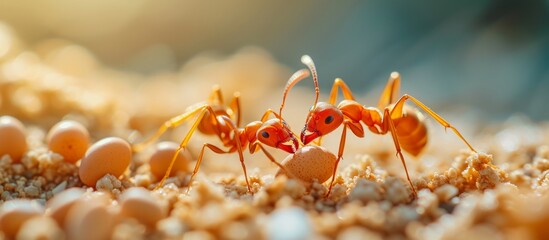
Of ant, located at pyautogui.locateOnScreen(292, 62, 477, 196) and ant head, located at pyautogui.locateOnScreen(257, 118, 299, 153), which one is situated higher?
ant, located at pyautogui.locateOnScreen(292, 62, 477, 196)

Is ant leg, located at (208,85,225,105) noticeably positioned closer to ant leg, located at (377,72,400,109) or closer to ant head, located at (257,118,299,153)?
ant head, located at (257,118,299,153)

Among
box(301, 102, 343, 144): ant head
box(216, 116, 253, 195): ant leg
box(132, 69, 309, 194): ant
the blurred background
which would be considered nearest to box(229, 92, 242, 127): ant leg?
box(132, 69, 309, 194): ant

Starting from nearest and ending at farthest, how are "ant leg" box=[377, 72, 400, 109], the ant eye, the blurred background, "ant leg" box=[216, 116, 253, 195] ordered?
"ant leg" box=[216, 116, 253, 195] → the ant eye → "ant leg" box=[377, 72, 400, 109] → the blurred background

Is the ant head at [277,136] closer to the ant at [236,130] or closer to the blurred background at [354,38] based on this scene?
the ant at [236,130]

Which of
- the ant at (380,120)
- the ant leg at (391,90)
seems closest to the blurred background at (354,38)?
the ant leg at (391,90)

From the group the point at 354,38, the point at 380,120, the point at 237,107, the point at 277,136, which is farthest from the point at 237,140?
the point at 354,38

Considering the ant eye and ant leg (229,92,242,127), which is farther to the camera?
ant leg (229,92,242,127)

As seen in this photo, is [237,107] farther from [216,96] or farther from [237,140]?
[237,140]
